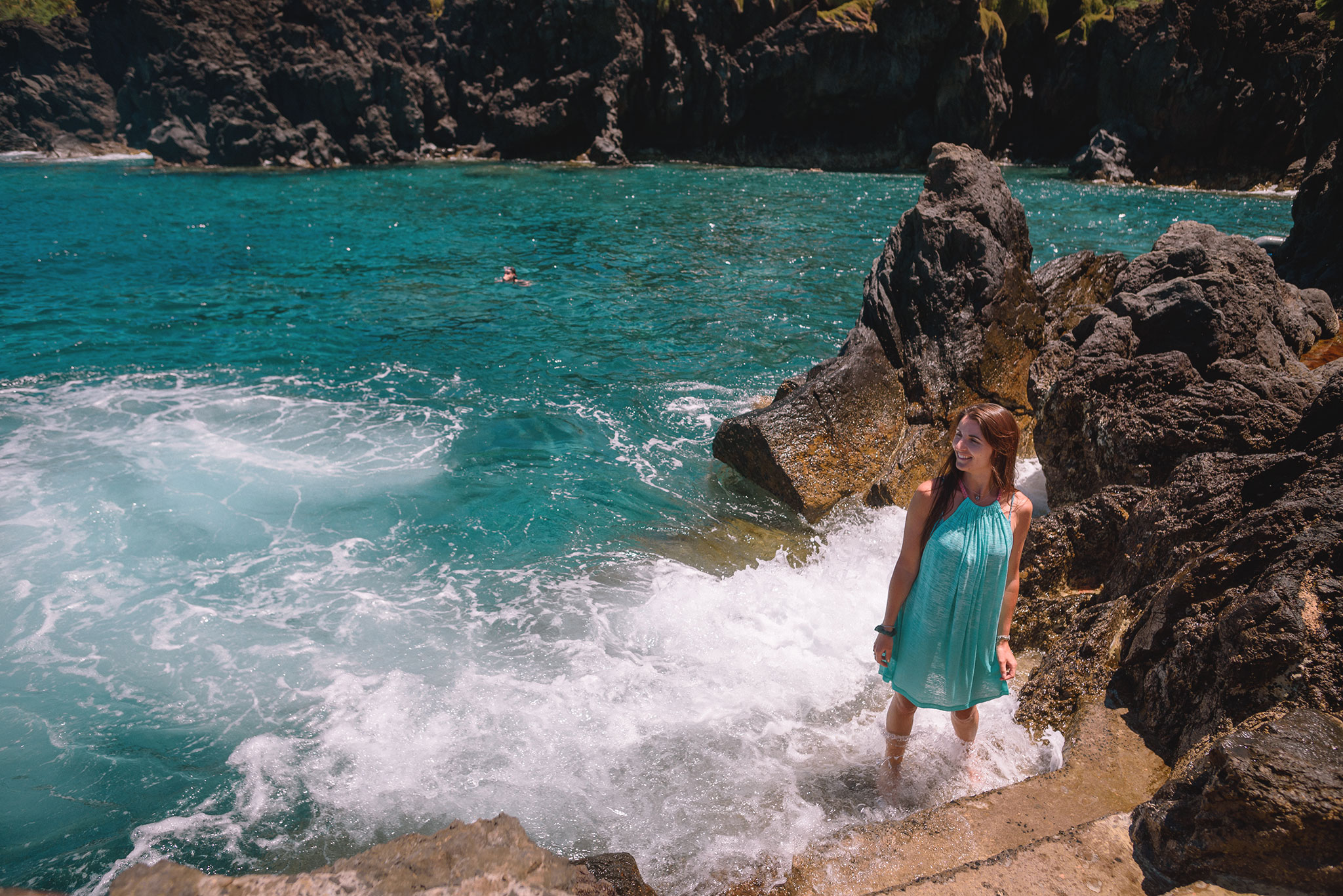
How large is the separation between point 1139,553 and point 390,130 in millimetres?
71238

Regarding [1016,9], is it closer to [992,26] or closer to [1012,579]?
[992,26]

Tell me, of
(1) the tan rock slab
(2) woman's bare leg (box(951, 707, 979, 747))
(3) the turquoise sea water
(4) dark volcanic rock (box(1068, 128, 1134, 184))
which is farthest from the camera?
(4) dark volcanic rock (box(1068, 128, 1134, 184))

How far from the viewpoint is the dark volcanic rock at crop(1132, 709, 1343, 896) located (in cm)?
243

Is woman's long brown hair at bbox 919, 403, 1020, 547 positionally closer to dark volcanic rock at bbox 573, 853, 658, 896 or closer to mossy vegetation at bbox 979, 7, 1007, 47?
dark volcanic rock at bbox 573, 853, 658, 896

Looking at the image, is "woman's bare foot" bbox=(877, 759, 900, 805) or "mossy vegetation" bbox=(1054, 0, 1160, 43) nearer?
"woman's bare foot" bbox=(877, 759, 900, 805)

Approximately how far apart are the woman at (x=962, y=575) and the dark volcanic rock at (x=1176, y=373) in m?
2.07

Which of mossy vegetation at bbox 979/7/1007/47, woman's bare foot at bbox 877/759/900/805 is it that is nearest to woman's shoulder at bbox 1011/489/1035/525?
woman's bare foot at bbox 877/759/900/805

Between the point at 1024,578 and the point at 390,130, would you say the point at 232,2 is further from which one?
the point at 1024,578

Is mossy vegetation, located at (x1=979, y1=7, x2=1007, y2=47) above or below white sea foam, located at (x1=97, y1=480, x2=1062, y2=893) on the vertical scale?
above

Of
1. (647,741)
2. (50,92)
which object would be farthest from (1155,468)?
(50,92)

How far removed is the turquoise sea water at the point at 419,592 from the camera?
4566 mm

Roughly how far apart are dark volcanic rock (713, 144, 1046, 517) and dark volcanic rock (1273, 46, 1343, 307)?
7.03 meters

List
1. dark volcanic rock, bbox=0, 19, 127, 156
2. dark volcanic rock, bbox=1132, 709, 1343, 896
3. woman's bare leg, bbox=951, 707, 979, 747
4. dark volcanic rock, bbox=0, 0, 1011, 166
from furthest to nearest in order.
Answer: dark volcanic rock, bbox=0, 19, 127, 156, dark volcanic rock, bbox=0, 0, 1011, 166, woman's bare leg, bbox=951, 707, 979, 747, dark volcanic rock, bbox=1132, 709, 1343, 896

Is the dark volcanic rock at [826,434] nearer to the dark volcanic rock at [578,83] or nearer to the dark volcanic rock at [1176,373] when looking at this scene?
the dark volcanic rock at [1176,373]
